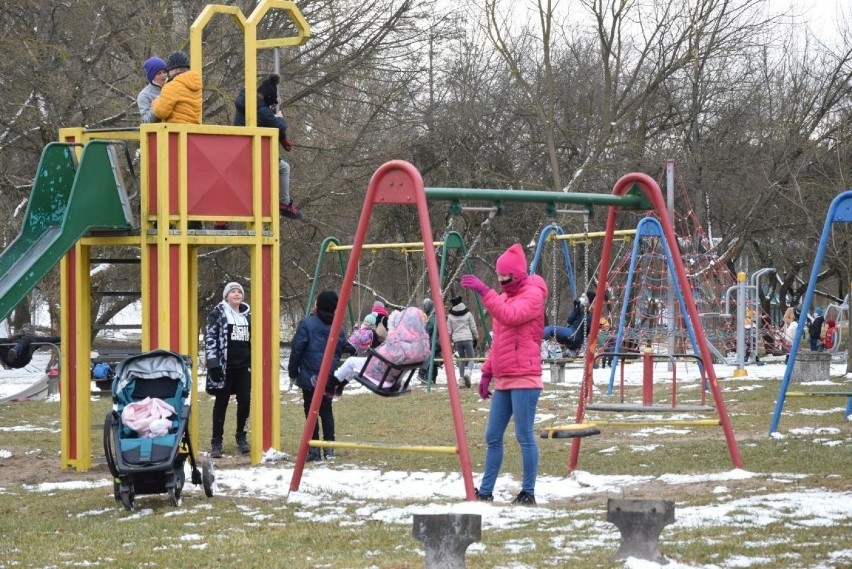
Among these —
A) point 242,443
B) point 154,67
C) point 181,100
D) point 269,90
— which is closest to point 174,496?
point 242,443

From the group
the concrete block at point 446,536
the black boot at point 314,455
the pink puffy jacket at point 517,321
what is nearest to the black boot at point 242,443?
the black boot at point 314,455

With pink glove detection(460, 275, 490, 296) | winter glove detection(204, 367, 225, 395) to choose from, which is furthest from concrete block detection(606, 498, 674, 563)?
winter glove detection(204, 367, 225, 395)

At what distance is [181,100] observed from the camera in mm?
11859

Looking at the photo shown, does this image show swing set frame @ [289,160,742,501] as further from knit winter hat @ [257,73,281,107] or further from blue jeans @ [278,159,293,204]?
knit winter hat @ [257,73,281,107]

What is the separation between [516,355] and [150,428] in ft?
8.53

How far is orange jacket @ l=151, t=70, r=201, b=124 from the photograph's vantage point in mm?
11797

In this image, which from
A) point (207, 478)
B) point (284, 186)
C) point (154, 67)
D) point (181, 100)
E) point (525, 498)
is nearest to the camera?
point (525, 498)

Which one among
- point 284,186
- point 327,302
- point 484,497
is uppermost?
point 284,186

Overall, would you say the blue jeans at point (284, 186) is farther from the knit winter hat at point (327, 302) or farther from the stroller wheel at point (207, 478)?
the stroller wheel at point (207, 478)

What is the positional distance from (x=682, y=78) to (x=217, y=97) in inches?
581

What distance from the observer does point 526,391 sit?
888 cm

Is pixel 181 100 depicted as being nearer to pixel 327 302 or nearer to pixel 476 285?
pixel 327 302

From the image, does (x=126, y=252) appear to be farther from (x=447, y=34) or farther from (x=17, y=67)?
(x=447, y=34)

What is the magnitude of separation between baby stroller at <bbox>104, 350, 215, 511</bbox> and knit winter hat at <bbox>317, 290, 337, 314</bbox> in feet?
7.91
